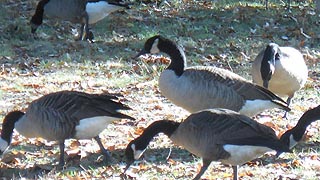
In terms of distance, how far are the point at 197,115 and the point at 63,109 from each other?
57.8 inches

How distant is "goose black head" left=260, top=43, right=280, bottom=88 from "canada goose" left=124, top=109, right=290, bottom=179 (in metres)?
2.42

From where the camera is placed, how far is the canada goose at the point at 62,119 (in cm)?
795

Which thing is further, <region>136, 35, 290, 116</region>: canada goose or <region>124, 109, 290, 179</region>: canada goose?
<region>136, 35, 290, 116</region>: canada goose

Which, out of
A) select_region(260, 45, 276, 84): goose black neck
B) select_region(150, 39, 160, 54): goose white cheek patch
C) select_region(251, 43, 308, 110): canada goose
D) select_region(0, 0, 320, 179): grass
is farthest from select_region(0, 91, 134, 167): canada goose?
select_region(251, 43, 308, 110): canada goose

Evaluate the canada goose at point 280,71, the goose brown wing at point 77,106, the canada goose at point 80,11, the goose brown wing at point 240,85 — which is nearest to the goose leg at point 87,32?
the canada goose at point 80,11

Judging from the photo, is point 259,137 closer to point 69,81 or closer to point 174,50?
point 174,50

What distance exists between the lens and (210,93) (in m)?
8.80

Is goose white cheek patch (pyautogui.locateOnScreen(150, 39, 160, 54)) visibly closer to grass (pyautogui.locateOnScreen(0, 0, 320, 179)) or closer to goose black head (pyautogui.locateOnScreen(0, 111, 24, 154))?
grass (pyautogui.locateOnScreen(0, 0, 320, 179))

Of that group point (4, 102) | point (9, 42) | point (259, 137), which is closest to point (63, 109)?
point (259, 137)

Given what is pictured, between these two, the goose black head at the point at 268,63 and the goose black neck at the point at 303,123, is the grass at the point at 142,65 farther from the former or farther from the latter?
the goose black head at the point at 268,63

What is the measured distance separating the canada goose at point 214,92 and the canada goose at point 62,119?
1.18 m

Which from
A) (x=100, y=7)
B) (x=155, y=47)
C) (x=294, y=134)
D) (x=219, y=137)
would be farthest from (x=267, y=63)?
(x=100, y=7)

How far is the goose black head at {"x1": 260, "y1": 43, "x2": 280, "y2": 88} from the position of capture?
32.4ft

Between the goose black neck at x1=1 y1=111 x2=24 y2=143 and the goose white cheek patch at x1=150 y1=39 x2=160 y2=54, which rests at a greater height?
the goose white cheek patch at x1=150 y1=39 x2=160 y2=54
